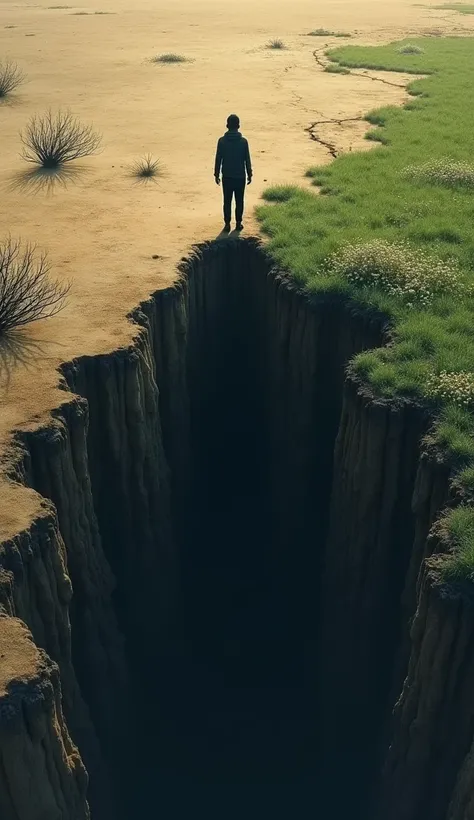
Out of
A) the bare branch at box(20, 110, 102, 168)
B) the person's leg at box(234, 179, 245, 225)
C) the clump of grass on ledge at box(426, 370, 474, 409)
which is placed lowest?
the clump of grass on ledge at box(426, 370, 474, 409)

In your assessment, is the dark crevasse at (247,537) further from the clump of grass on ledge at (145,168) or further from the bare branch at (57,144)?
the bare branch at (57,144)

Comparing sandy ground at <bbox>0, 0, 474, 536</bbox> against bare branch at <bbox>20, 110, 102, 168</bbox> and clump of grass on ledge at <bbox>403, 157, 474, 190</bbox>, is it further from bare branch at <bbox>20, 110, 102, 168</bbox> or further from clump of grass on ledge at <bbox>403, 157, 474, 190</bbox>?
clump of grass on ledge at <bbox>403, 157, 474, 190</bbox>

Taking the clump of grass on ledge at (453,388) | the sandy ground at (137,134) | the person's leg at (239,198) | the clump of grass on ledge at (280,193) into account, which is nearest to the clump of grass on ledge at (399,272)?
the clump of grass on ledge at (453,388)

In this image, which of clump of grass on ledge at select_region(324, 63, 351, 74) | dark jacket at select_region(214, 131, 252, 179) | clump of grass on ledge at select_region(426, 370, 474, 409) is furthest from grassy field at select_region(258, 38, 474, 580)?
Result: clump of grass on ledge at select_region(324, 63, 351, 74)

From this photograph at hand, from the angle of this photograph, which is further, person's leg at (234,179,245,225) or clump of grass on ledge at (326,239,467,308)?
person's leg at (234,179,245,225)

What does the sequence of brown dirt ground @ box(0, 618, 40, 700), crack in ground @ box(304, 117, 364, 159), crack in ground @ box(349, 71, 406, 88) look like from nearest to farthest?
brown dirt ground @ box(0, 618, 40, 700) → crack in ground @ box(304, 117, 364, 159) → crack in ground @ box(349, 71, 406, 88)

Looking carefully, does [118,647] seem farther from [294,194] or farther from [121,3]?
[121,3]

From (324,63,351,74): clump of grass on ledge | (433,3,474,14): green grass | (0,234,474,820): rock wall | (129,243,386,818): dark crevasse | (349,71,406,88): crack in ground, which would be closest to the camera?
(0,234,474,820): rock wall
